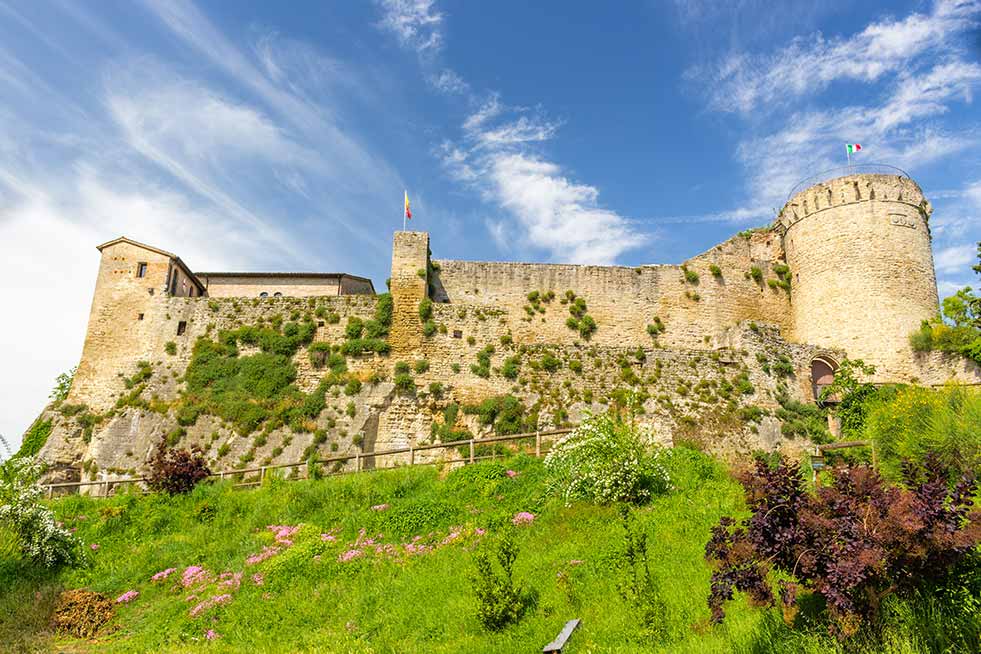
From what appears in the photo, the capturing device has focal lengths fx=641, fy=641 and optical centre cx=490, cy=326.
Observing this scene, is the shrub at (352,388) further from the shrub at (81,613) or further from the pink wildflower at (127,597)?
the shrub at (81,613)

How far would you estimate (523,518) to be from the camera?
1510 cm

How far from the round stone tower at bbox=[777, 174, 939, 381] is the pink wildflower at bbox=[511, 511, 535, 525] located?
2004cm

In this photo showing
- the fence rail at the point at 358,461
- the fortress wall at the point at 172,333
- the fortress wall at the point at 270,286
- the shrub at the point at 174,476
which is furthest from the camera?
the fortress wall at the point at 270,286

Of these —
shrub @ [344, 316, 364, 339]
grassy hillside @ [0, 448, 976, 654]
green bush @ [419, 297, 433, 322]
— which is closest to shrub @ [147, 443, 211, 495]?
grassy hillside @ [0, 448, 976, 654]

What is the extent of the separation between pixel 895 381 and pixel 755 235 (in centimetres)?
1066

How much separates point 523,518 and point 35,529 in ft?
40.2

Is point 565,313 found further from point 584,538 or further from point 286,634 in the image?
point 286,634

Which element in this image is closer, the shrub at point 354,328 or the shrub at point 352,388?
the shrub at point 352,388

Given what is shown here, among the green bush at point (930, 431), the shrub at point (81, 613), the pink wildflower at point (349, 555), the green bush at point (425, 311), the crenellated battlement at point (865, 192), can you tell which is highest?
the crenellated battlement at point (865, 192)

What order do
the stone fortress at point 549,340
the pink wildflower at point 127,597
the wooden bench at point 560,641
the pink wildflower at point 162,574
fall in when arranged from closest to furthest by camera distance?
the wooden bench at point 560,641
the pink wildflower at point 127,597
the pink wildflower at point 162,574
the stone fortress at point 549,340

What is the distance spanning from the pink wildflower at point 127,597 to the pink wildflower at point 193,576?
992 mm

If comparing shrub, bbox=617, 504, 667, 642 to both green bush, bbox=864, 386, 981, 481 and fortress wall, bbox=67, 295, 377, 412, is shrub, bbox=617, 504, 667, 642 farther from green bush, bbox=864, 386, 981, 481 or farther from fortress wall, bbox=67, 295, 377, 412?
fortress wall, bbox=67, 295, 377, 412

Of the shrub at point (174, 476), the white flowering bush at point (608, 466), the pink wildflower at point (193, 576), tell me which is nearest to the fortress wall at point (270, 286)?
the shrub at point (174, 476)

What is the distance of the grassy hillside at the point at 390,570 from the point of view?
33.4 feet
